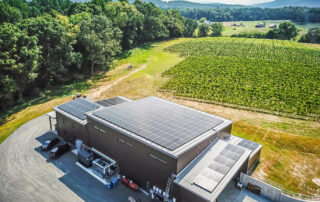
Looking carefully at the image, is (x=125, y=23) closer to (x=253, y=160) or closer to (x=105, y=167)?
(x=105, y=167)

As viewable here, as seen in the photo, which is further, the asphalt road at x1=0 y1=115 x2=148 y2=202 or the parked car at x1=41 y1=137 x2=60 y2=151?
the parked car at x1=41 y1=137 x2=60 y2=151

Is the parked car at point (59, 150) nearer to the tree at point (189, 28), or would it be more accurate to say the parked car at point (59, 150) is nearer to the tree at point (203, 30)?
the tree at point (189, 28)

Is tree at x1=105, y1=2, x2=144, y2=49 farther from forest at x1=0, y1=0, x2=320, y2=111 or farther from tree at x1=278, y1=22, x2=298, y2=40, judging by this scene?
tree at x1=278, y1=22, x2=298, y2=40

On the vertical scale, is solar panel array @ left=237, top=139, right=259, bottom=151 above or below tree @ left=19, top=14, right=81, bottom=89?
below

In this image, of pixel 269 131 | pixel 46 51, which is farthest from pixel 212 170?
pixel 46 51

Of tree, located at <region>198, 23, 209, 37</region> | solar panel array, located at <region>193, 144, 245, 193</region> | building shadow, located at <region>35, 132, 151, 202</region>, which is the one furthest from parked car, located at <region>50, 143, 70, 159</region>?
tree, located at <region>198, 23, 209, 37</region>

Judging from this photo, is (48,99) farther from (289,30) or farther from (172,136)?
(289,30)

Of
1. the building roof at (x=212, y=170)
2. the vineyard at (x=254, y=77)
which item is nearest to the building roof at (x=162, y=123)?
the building roof at (x=212, y=170)

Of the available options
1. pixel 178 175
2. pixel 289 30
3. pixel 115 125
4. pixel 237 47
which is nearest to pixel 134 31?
pixel 237 47
